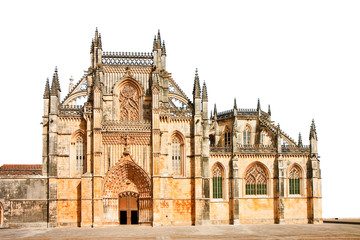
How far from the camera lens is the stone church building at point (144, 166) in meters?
50.2

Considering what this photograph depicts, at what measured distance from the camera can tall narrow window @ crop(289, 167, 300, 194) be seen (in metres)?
57.8

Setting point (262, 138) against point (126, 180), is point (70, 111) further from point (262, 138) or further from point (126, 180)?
point (262, 138)

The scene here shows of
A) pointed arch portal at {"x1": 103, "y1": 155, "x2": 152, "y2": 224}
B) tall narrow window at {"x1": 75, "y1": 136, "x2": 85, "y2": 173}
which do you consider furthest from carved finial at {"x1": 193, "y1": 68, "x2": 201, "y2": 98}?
tall narrow window at {"x1": 75, "y1": 136, "x2": 85, "y2": 173}

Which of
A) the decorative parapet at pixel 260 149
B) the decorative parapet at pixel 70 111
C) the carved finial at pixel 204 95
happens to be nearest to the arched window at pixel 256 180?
the decorative parapet at pixel 260 149

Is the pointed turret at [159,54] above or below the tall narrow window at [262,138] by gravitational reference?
above

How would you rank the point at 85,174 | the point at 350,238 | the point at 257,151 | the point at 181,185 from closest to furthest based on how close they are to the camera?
the point at 350,238, the point at 85,174, the point at 181,185, the point at 257,151

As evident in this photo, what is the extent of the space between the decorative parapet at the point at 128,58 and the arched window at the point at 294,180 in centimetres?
2022

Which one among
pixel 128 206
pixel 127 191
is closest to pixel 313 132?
pixel 127 191

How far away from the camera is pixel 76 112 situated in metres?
52.4

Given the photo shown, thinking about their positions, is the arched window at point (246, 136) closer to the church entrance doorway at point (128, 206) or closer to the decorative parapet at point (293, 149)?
the decorative parapet at point (293, 149)

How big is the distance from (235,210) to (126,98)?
667 inches

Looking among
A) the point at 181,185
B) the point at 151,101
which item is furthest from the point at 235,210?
the point at 151,101

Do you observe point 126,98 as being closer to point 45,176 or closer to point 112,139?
point 112,139

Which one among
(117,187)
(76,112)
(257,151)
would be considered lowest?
(117,187)
